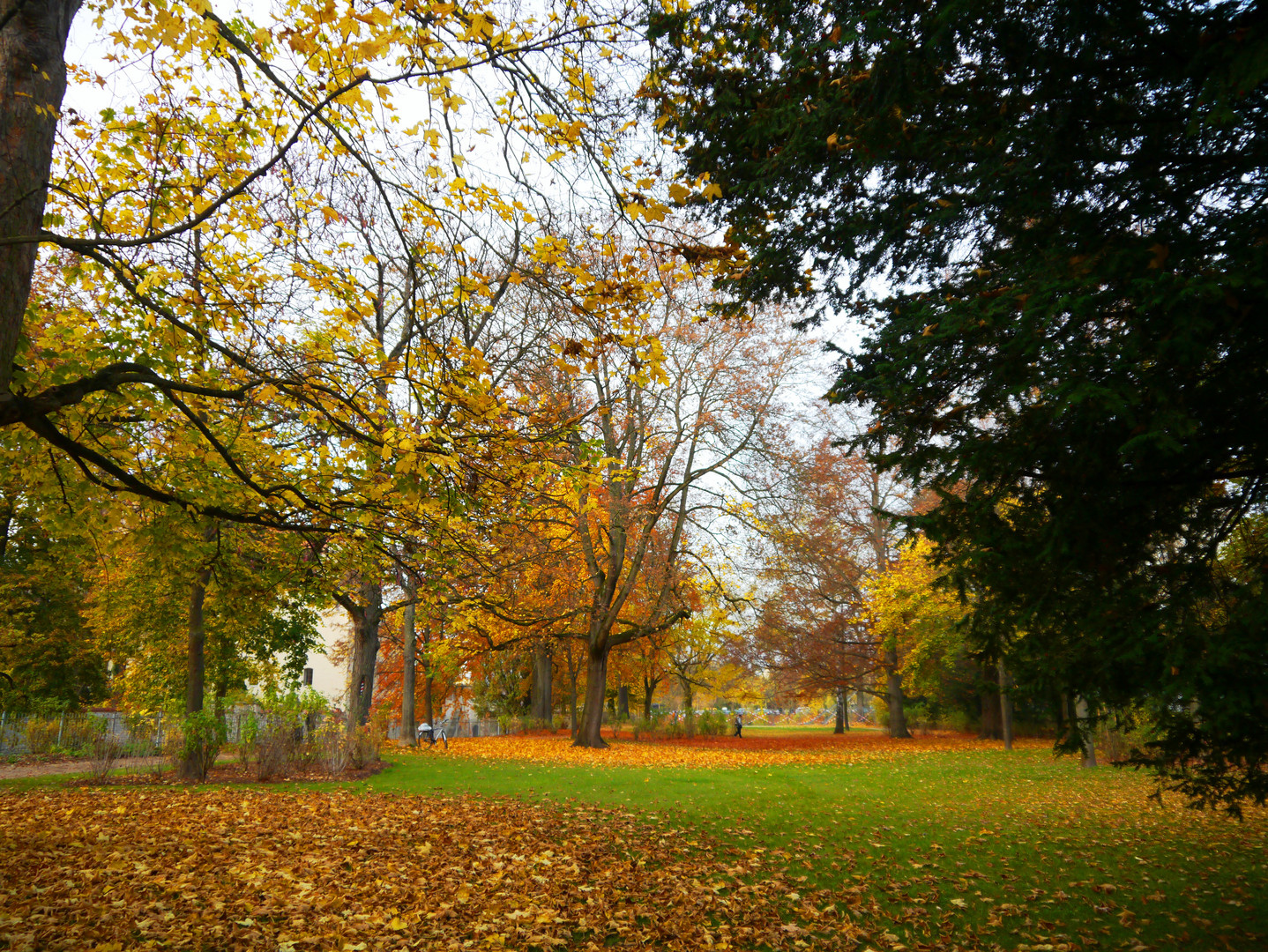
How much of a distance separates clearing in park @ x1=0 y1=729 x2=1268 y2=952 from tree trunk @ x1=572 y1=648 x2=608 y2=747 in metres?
8.81

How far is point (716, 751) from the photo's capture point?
1970cm

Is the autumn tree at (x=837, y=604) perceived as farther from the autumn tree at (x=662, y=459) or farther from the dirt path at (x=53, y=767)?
the dirt path at (x=53, y=767)

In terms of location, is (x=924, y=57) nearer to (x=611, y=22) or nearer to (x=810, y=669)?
(x=611, y=22)

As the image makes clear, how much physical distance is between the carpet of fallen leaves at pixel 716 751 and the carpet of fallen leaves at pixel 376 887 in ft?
29.8

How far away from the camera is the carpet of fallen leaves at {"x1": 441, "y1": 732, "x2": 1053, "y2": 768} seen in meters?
16.3

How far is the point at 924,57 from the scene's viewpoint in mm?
4305

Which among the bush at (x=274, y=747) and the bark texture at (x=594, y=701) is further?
the bark texture at (x=594, y=701)

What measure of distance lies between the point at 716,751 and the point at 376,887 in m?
16.4

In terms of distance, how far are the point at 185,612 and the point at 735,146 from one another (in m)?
14.4

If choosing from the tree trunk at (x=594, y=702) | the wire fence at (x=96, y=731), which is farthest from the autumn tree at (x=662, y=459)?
the wire fence at (x=96, y=731)

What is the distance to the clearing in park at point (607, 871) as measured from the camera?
412 cm

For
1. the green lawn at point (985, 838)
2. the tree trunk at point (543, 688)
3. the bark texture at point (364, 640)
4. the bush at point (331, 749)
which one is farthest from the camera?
the tree trunk at point (543, 688)

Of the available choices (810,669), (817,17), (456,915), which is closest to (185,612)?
(456,915)

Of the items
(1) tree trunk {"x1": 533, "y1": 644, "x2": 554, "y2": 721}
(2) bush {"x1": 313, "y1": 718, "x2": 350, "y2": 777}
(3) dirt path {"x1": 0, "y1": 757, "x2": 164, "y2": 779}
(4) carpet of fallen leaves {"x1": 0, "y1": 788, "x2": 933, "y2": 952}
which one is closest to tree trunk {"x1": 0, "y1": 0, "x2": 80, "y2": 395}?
(4) carpet of fallen leaves {"x1": 0, "y1": 788, "x2": 933, "y2": 952}
